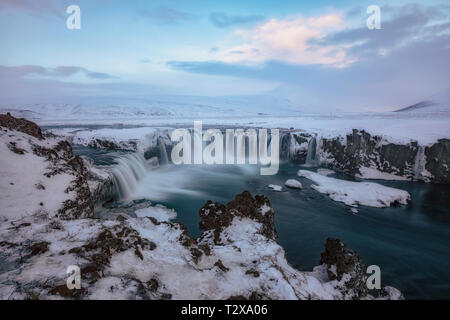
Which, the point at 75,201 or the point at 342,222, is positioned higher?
the point at 75,201

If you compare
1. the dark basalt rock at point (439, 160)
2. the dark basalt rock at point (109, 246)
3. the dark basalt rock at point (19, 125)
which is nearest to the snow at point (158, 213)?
the dark basalt rock at point (19, 125)

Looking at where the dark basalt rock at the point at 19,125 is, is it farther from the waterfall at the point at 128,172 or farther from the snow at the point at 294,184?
the snow at the point at 294,184

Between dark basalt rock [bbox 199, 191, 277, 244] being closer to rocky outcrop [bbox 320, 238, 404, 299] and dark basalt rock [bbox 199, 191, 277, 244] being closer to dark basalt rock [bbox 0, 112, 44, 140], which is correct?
rocky outcrop [bbox 320, 238, 404, 299]

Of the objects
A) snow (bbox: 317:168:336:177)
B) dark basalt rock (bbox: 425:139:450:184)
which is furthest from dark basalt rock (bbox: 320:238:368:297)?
dark basalt rock (bbox: 425:139:450:184)

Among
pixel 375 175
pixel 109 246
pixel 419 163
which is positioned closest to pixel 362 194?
pixel 375 175
